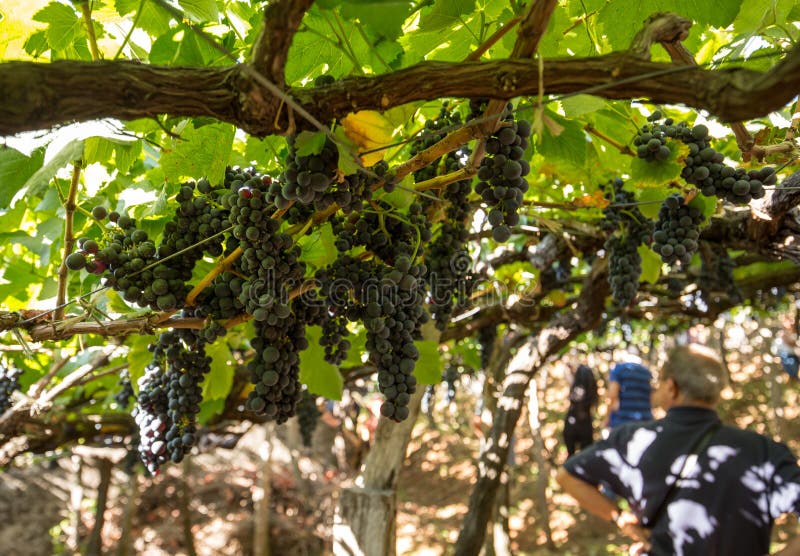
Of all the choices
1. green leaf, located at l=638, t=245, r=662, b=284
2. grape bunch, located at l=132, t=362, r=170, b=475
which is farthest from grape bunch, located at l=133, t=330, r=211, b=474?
green leaf, located at l=638, t=245, r=662, b=284

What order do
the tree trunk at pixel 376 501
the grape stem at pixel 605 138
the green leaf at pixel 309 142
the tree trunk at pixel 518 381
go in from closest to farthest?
1. the green leaf at pixel 309 142
2. the grape stem at pixel 605 138
3. the tree trunk at pixel 376 501
4. the tree trunk at pixel 518 381

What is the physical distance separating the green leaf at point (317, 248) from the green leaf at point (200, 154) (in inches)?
11.4

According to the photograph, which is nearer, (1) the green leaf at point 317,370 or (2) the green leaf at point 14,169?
(2) the green leaf at point 14,169

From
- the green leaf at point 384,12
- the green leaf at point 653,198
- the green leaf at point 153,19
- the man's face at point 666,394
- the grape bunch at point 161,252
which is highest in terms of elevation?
the green leaf at point 153,19

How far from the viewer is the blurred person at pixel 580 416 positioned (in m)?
7.39

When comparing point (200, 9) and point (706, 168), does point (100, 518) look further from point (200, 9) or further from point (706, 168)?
point (706, 168)

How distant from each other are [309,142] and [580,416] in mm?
7241

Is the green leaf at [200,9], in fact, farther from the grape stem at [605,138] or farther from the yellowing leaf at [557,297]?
the yellowing leaf at [557,297]

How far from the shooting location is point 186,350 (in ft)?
5.82

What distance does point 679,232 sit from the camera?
1897mm

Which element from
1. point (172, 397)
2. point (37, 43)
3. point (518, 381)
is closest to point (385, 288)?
point (172, 397)

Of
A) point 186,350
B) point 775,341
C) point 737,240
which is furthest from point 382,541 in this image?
point 775,341

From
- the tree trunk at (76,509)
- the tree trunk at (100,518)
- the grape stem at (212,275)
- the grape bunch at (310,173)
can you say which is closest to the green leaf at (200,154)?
the grape stem at (212,275)

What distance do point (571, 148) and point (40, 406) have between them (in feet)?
8.43
